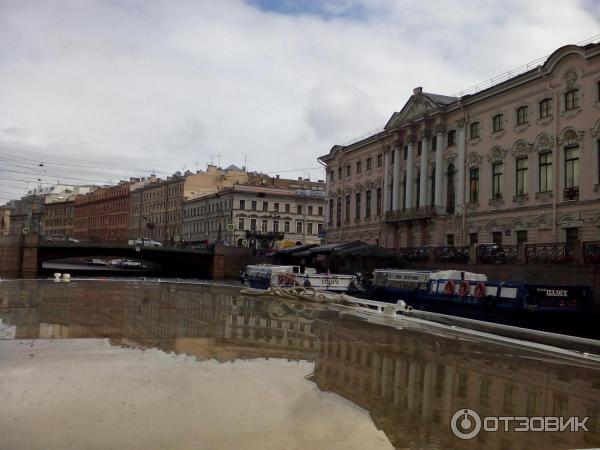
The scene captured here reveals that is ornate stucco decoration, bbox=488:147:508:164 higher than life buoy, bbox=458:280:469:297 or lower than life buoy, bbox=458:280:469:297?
higher

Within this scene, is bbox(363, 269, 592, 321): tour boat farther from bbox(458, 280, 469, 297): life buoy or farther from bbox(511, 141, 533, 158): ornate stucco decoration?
bbox(511, 141, 533, 158): ornate stucco decoration

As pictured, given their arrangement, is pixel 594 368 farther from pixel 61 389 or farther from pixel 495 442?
pixel 61 389

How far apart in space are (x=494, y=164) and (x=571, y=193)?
7.63 metres

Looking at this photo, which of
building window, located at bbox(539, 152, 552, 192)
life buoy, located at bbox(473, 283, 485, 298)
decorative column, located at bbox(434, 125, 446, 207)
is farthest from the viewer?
decorative column, located at bbox(434, 125, 446, 207)

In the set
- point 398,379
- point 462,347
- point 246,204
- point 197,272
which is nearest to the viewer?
point 398,379

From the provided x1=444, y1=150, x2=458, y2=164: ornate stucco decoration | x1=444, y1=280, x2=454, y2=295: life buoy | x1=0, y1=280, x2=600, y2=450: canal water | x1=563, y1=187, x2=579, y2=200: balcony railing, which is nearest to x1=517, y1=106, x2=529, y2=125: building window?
x1=563, y1=187, x2=579, y2=200: balcony railing

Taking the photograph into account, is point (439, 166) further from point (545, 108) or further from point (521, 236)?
point (545, 108)

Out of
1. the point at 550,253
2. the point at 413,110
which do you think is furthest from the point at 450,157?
the point at 550,253

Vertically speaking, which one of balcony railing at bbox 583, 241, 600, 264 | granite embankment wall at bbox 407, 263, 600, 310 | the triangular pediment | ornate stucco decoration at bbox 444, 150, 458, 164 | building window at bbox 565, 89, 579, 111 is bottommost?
granite embankment wall at bbox 407, 263, 600, 310

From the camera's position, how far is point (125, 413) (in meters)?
7.92

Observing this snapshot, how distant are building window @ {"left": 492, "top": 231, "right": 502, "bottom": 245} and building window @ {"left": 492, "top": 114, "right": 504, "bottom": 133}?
7.01 metres

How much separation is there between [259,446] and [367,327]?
12288 mm

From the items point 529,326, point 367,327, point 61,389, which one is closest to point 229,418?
point 61,389

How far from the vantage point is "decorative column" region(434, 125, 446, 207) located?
45.5m
